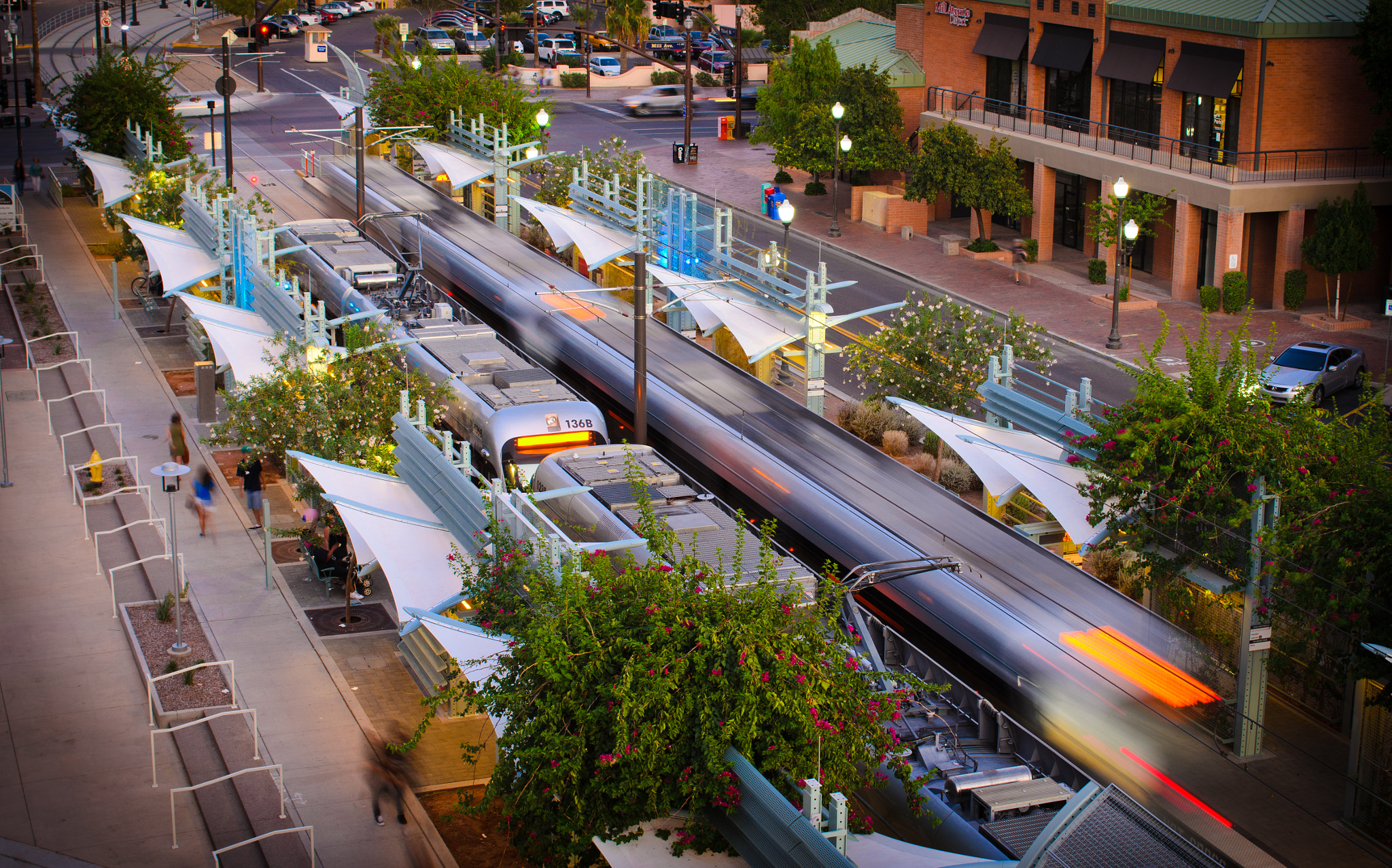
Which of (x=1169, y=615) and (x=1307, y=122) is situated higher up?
(x=1307, y=122)

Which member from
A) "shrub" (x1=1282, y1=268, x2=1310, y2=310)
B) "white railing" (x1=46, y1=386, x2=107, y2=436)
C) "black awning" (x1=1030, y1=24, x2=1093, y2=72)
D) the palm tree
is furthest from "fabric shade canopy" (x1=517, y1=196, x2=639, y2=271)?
the palm tree

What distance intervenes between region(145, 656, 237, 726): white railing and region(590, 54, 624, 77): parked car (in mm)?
71241

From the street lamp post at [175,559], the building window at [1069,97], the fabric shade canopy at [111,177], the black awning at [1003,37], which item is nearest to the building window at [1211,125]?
the building window at [1069,97]

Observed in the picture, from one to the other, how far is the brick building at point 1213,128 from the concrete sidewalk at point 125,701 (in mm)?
29850

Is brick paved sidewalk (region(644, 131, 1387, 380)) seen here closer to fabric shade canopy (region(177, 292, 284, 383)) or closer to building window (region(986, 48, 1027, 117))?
building window (region(986, 48, 1027, 117))

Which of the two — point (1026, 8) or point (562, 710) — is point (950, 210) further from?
point (562, 710)

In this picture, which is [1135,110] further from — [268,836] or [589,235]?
[268,836]

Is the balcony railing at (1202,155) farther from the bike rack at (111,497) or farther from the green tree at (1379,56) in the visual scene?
the bike rack at (111,497)

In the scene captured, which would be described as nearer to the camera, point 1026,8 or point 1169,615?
point 1169,615

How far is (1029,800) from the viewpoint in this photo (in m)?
16.2

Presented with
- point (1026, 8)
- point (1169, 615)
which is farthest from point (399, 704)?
point (1026, 8)

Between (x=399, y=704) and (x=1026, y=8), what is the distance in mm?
40349

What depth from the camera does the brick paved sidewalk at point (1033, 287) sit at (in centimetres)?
4178

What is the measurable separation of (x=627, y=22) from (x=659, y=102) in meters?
15.7
